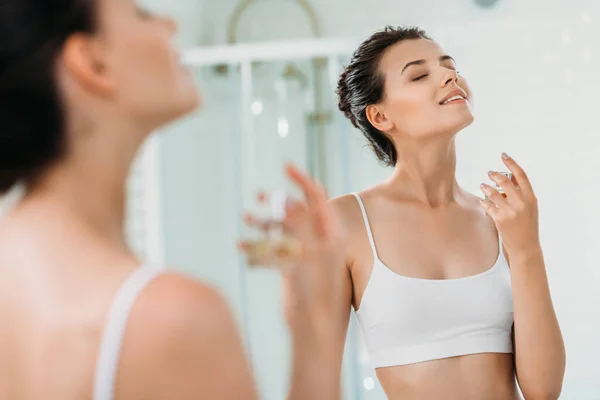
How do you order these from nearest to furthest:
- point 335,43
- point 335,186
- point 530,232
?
1. point 530,232
2. point 335,43
3. point 335,186

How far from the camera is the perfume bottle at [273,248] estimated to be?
19.6 inches

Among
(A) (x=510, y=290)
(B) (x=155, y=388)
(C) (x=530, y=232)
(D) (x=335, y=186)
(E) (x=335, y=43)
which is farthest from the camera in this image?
(D) (x=335, y=186)

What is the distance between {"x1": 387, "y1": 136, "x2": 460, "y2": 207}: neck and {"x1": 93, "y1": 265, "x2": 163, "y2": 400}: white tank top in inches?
32.5

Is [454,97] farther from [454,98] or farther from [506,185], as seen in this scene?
[506,185]

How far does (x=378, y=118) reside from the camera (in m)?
1.24

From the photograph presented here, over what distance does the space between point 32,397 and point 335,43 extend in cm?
162

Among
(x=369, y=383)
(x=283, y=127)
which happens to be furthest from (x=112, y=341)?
(x=283, y=127)

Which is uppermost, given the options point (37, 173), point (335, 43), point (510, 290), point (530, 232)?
point (335, 43)

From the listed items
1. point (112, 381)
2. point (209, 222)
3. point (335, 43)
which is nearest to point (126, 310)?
point (112, 381)

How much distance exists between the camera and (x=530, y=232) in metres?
1.00

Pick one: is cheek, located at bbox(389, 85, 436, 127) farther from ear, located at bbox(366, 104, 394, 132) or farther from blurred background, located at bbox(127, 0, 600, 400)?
blurred background, located at bbox(127, 0, 600, 400)

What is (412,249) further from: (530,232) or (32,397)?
(32,397)

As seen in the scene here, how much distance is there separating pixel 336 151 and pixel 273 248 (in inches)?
63.5

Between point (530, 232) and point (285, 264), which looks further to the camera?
point (530, 232)
